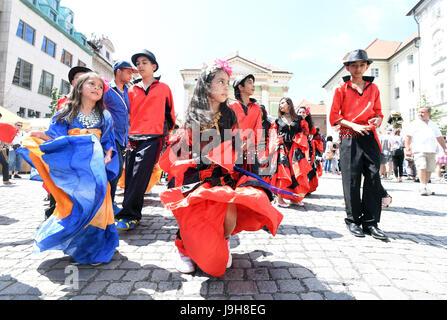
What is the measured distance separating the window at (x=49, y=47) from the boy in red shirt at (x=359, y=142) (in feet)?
105

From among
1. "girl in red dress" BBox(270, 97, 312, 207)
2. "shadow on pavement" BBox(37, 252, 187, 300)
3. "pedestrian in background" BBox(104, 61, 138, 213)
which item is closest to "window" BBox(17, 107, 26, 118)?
"pedestrian in background" BBox(104, 61, 138, 213)

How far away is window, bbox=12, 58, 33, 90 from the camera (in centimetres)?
2358

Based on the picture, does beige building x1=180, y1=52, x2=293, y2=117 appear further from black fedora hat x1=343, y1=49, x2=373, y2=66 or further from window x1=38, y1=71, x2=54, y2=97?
black fedora hat x1=343, y1=49, x2=373, y2=66

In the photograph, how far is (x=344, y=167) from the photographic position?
12.1 ft

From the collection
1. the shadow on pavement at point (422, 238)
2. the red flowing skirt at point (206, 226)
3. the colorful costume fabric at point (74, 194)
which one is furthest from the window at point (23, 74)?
the shadow on pavement at point (422, 238)

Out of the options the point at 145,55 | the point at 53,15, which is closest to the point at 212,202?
the point at 145,55

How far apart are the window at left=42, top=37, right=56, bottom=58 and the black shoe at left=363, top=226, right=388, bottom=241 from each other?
3279 centimetres

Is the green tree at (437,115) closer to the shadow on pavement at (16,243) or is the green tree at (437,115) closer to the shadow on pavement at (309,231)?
the shadow on pavement at (309,231)

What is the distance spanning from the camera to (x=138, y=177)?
12.5ft

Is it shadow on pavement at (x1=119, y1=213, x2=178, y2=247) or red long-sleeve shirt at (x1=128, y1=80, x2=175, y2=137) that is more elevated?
red long-sleeve shirt at (x1=128, y1=80, x2=175, y2=137)

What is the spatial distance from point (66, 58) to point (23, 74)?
7188mm

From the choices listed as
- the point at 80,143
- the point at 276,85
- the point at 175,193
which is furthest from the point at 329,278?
the point at 276,85

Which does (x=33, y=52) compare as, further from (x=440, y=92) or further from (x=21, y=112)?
(x=440, y=92)
